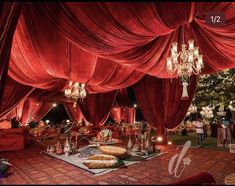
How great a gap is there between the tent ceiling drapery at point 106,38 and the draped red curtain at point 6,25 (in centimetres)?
30

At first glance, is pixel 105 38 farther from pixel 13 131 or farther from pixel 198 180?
pixel 13 131

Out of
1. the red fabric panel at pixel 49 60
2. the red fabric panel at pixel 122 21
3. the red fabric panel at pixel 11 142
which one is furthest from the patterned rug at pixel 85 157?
the red fabric panel at pixel 122 21

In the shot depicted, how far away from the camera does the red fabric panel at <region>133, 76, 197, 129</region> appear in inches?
318

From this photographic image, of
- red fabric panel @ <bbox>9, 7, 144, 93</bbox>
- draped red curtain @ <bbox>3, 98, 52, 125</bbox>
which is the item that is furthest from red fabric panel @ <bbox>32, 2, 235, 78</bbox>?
draped red curtain @ <bbox>3, 98, 52, 125</bbox>

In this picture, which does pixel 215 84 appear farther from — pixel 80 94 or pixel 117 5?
pixel 117 5

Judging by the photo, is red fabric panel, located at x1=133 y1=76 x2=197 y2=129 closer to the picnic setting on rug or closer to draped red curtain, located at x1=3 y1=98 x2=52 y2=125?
the picnic setting on rug

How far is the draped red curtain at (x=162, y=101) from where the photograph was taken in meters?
8.07

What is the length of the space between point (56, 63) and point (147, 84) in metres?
4.80

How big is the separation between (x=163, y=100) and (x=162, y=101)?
10cm

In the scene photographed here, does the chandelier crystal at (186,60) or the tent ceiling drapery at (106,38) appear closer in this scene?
the tent ceiling drapery at (106,38)

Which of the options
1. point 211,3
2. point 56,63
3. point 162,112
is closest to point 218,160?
point 162,112

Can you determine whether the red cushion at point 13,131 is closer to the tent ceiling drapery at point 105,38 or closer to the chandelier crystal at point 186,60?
the tent ceiling drapery at point 105,38

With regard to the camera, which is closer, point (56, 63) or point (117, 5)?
point (117, 5)

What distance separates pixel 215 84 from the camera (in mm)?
10992
